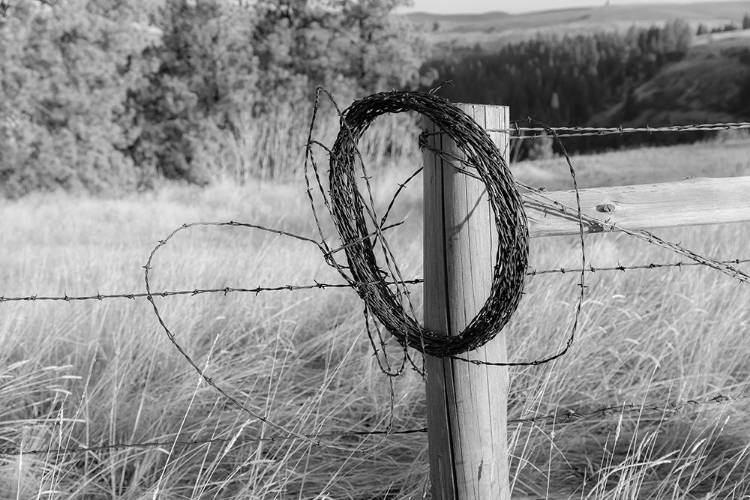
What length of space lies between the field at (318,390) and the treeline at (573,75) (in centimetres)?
7850

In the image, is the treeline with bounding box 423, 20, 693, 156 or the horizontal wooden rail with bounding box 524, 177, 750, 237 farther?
the treeline with bounding box 423, 20, 693, 156

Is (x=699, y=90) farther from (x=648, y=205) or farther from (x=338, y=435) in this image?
(x=338, y=435)

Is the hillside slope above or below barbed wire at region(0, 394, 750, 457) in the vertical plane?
above

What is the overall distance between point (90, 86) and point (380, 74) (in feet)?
25.6

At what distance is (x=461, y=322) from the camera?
1859 mm

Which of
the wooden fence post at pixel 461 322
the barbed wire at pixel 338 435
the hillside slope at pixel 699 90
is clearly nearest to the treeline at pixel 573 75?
the hillside slope at pixel 699 90

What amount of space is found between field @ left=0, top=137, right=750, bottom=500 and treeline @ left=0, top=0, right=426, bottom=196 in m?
9.38

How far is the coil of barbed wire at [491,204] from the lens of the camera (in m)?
1.69

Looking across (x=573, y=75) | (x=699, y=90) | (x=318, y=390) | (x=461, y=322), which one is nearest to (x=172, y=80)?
(x=318, y=390)

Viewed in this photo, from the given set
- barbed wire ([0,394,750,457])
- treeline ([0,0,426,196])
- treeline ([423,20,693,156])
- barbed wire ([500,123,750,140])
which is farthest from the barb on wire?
treeline ([423,20,693,156])

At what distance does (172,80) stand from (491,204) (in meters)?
16.6

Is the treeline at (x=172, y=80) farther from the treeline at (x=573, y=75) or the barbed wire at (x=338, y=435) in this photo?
the treeline at (x=573, y=75)

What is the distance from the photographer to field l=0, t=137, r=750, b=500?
2.65 metres

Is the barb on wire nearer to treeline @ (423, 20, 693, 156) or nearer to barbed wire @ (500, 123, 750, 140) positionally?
barbed wire @ (500, 123, 750, 140)
